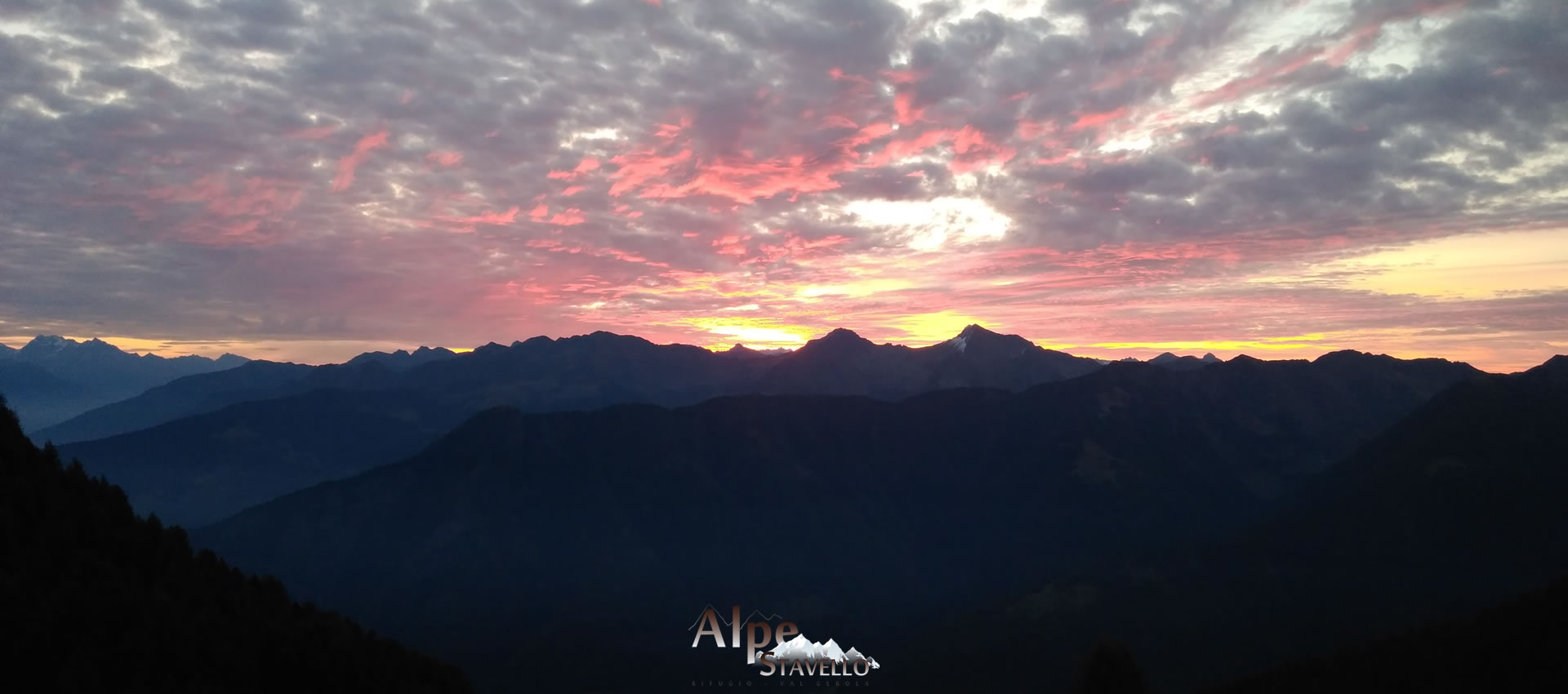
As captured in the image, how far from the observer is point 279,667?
4750 centimetres

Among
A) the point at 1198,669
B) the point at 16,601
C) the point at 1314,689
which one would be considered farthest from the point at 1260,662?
the point at 16,601

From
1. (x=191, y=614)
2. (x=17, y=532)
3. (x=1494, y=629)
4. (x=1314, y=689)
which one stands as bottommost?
(x=1314, y=689)

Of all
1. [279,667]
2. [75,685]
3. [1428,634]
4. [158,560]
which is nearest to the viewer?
[75,685]

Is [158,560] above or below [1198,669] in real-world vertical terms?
above

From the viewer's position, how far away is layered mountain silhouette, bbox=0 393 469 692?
40.8 meters

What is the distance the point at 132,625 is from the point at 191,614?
3.61 m

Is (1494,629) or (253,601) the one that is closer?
(253,601)

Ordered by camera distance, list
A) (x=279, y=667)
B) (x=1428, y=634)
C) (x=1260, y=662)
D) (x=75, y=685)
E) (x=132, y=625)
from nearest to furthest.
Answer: (x=75, y=685), (x=132, y=625), (x=279, y=667), (x=1428, y=634), (x=1260, y=662)

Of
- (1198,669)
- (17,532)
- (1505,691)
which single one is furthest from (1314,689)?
→ (17,532)

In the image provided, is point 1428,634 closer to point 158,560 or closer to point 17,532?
point 158,560

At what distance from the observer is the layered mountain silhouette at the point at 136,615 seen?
1606 inches

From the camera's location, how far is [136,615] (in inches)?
1772

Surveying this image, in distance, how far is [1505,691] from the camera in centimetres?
7531

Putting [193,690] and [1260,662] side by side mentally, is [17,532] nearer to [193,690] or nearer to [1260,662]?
[193,690]
